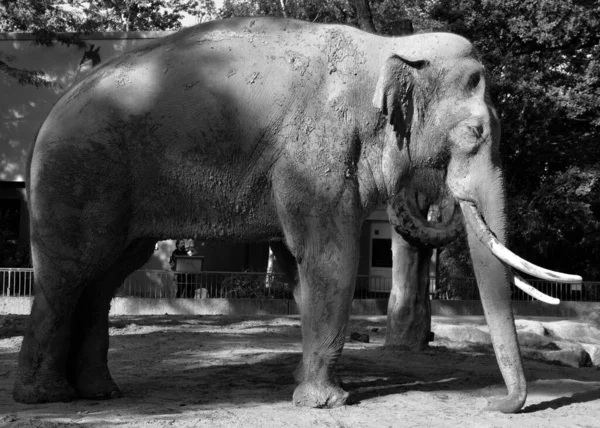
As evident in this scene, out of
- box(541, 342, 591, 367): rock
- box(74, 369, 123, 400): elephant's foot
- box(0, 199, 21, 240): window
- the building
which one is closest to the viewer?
box(74, 369, 123, 400): elephant's foot

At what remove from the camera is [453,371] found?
8.78 m

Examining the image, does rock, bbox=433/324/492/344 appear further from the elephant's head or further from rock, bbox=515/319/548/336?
the elephant's head

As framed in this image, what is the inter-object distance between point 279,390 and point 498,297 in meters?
2.04

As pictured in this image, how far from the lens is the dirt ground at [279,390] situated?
6273 mm

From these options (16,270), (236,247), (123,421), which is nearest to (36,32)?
(16,270)

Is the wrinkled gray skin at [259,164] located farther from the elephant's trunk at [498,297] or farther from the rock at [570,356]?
the rock at [570,356]

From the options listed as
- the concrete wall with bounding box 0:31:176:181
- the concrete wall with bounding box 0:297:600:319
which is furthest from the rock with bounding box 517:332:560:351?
the concrete wall with bounding box 0:31:176:181

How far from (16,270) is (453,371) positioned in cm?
1264

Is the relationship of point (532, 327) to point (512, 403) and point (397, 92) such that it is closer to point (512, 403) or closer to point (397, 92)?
point (512, 403)

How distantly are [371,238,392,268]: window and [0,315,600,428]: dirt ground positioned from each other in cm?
1690

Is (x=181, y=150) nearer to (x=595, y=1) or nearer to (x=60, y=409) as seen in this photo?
(x=60, y=409)

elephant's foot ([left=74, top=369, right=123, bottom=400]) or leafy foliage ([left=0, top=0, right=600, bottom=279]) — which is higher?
leafy foliage ([left=0, top=0, right=600, bottom=279])

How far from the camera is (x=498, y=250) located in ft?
21.3

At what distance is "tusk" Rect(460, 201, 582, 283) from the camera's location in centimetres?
612
